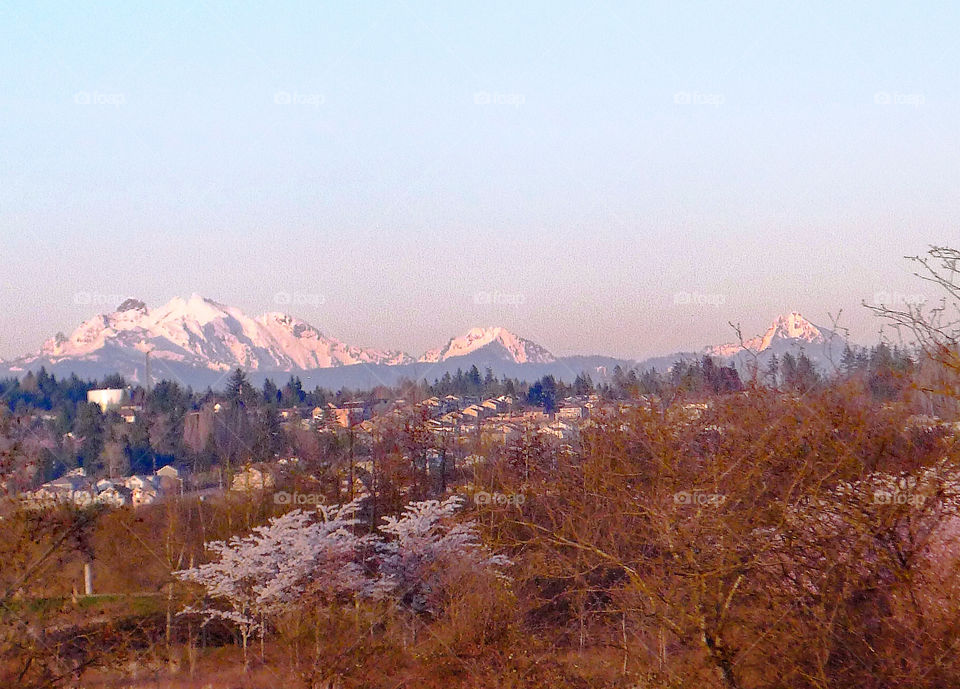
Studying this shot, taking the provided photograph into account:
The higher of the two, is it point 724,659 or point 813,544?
point 813,544

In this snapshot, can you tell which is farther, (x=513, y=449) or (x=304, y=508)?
(x=513, y=449)

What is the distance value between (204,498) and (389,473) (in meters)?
8.41

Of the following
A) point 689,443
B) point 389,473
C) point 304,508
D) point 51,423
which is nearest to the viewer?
point 689,443

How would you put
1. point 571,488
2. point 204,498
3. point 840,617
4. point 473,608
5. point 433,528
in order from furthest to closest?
point 204,498
point 433,528
point 473,608
point 571,488
point 840,617

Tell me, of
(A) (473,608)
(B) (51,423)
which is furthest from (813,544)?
(B) (51,423)

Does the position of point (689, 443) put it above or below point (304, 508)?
above

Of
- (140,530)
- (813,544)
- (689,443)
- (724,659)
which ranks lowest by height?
(140,530)

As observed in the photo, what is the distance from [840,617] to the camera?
344 inches

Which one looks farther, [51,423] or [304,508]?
[51,423]

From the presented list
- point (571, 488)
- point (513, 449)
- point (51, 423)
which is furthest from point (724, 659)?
point (51, 423)

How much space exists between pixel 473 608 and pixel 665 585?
8476 millimetres

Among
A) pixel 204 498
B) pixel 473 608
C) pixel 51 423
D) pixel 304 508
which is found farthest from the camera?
pixel 51 423

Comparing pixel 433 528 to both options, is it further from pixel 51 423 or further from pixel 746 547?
pixel 51 423

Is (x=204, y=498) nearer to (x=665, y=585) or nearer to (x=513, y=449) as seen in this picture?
(x=513, y=449)
